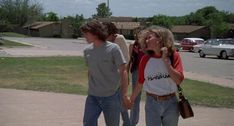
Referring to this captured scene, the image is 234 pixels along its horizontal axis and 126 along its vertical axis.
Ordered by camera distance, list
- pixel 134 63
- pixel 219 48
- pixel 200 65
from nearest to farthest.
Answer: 1. pixel 134 63
2. pixel 200 65
3. pixel 219 48

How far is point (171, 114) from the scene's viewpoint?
5.03 meters

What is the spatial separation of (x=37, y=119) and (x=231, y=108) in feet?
14.2

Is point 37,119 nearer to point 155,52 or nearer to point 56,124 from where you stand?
point 56,124

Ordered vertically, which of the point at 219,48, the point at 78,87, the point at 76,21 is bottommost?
the point at 76,21

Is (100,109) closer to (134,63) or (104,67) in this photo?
(104,67)

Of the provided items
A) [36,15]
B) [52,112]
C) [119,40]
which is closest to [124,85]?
[119,40]

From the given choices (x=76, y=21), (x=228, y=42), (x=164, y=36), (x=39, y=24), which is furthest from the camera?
(x=39, y=24)

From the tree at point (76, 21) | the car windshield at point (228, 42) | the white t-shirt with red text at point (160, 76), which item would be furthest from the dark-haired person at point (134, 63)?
the tree at point (76, 21)

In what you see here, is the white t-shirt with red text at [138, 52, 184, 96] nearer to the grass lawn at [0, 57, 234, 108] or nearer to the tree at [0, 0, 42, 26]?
the grass lawn at [0, 57, 234, 108]

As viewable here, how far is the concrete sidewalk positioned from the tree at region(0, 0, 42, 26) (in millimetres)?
110459

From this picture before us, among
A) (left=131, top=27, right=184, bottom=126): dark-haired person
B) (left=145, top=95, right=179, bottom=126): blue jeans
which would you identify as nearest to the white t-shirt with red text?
(left=131, top=27, right=184, bottom=126): dark-haired person

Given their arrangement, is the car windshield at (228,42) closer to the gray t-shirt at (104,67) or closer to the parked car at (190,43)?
the parked car at (190,43)

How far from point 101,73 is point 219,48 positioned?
1206 inches

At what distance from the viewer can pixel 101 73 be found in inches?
222
